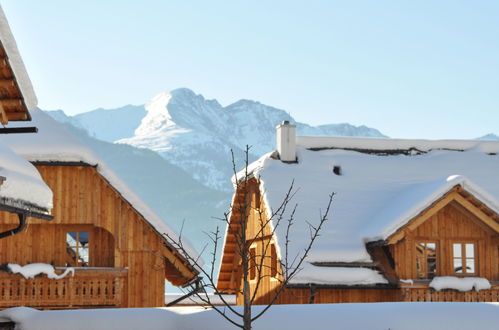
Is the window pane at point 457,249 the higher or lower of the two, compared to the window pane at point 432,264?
higher

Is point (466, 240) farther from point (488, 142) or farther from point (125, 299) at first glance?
point (125, 299)

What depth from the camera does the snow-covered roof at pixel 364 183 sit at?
24.0 metres

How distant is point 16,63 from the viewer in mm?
13164

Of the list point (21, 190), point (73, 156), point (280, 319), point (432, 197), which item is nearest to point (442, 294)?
Result: point (432, 197)

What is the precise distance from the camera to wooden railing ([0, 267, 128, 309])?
23.0 meters

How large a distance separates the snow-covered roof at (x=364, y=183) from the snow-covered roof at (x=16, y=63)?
9.38 m

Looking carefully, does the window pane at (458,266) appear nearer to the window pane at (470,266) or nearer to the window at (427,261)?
the window pane at (470,266)

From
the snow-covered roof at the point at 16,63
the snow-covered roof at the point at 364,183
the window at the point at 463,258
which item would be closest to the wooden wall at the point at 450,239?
the window at the point at 463,258

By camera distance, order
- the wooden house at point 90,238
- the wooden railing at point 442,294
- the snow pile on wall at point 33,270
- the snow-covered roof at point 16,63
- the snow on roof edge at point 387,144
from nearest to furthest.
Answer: the snow-covered roof at point 16,63 < the snow pile on wall at point 33,270 < the wooden house at point 90,238 < the wooden railing at point 442,294 < the snow on roof edge at point 387,144

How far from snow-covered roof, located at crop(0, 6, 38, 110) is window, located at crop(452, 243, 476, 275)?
1408 cm

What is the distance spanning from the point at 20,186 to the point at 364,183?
16278mm

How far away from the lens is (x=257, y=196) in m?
27.1

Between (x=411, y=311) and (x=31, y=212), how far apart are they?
212 inches

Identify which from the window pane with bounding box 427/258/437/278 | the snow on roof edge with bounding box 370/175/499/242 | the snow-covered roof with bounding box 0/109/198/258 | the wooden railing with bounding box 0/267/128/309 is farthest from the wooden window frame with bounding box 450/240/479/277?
the wooden railing with bounding box 0/267/128/309
